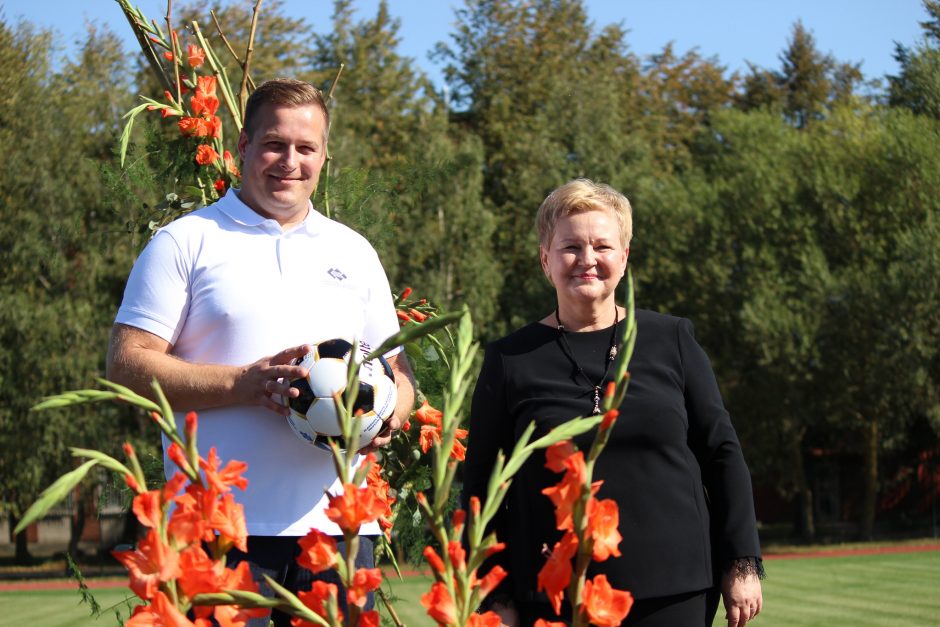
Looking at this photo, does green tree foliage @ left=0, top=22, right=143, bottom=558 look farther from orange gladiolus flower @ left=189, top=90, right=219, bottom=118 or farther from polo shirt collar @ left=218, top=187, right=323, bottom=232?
polo shirt collar @ left=218, top=187, right=323, bottom=232

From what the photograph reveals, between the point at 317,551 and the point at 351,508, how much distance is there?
4.9 inches

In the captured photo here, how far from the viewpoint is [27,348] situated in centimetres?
2459

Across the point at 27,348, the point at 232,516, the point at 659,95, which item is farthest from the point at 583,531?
the point at 659,95

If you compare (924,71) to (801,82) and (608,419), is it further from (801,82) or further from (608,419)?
(608,419)

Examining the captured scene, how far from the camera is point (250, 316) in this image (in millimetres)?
2920

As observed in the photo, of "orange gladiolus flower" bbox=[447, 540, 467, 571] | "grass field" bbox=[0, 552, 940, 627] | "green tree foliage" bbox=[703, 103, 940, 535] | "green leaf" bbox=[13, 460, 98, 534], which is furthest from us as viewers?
"green tree foliage" bbox=[703, 103, 940, 535]

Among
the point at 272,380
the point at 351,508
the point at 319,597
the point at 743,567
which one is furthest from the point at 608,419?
the point at 743,567

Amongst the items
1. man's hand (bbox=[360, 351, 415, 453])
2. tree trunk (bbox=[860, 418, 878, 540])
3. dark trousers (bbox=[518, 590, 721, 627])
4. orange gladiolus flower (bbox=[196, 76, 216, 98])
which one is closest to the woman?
dark trousers (bbox=[518, 590, 721, 627])

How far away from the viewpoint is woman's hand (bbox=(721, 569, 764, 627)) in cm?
300

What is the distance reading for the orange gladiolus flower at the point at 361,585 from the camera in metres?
1.42

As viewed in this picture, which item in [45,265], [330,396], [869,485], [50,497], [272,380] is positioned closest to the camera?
[50,497]

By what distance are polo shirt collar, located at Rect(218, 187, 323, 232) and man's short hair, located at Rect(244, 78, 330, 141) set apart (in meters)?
0.19

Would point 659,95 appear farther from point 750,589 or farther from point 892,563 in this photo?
point 750,589

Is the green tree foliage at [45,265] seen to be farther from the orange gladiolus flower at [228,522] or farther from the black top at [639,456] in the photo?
the orange gladiolus flower at [228,522]
